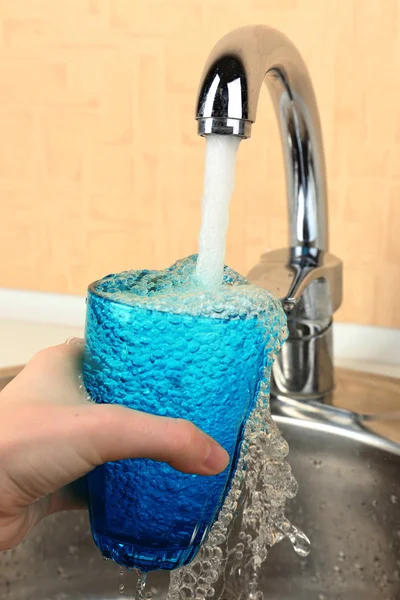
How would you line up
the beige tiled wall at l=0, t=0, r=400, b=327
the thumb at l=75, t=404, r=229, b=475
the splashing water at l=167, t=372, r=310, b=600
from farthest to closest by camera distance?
the beige tiled wall at l=0, t=0, r=400, b=327 → the splashing water at l=167, t=372, r=310, b=600 → the thumb at l=75, t=404, r=229, b=475

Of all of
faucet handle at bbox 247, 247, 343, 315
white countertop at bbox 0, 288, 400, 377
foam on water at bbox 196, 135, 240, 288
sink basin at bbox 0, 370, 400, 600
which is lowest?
sink basin at bbox 0, 370, 400, 600

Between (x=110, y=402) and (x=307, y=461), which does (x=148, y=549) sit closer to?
(x=110, y=402)

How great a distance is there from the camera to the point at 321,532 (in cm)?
75

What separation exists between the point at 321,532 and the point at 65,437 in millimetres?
409

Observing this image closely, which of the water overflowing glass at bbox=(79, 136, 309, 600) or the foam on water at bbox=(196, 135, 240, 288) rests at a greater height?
the foam on water at bbox=(196, 135, 240, 288)

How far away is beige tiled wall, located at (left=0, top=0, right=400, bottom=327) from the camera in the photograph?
35.9 inches

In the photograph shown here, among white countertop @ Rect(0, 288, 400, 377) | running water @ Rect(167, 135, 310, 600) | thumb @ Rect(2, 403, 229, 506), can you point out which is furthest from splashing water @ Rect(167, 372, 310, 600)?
white countertop @ Rect(0, 288, 400, 377)

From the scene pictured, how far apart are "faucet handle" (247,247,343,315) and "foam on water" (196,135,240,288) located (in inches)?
8.3

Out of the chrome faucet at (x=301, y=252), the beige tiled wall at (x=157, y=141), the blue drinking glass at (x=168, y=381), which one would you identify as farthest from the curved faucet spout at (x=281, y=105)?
the beige tiled wall at (x=157, y=141)

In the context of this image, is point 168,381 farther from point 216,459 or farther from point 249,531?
point 249,531

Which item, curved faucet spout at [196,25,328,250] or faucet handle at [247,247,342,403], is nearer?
Answer: curved faucet spout at [196,25,328,250]

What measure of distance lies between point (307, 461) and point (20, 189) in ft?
1.95

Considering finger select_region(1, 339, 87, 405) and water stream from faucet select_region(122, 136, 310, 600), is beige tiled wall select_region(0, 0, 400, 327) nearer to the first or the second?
water stream from faucet select_region(122, 136, 310, 600)

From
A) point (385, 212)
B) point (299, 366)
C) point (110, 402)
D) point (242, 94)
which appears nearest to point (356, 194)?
point (385, 212)
